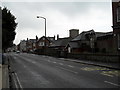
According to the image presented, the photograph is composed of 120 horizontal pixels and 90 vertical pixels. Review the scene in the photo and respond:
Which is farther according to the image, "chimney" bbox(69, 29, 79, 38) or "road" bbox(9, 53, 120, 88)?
"chimney" bbox(69, 29, 79, 38)

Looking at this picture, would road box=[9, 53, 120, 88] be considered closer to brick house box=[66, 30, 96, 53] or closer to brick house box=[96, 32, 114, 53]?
brick house box=[96, 32, 114, 53]

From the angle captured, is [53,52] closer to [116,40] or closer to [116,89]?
[116,40]

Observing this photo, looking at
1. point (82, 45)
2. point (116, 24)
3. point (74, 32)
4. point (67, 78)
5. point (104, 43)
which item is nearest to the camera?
point (67, 78)

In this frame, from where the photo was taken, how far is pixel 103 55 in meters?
22.7

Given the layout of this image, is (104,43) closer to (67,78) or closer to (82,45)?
(82,45)

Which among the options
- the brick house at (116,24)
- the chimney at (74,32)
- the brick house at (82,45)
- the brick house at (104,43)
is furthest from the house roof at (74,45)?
the brick house at (116,24)

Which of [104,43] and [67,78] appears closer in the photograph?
[67,78]

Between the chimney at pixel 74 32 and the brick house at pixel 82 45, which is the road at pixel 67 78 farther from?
the chimney at pixel 74 32

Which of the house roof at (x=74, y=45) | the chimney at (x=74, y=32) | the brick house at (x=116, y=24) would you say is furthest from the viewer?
the chimney at (x=74, y=32)

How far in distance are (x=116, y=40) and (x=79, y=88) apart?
15.9 metres

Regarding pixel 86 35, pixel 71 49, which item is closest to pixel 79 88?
pixel 71 49

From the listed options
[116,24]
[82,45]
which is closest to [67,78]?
[116,24]

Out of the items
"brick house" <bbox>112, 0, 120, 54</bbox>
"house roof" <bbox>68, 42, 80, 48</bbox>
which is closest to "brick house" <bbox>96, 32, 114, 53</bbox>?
"house roof" <bbox>68, 42, 80, 48</bbox>

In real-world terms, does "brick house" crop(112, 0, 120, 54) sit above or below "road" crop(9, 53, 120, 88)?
above
